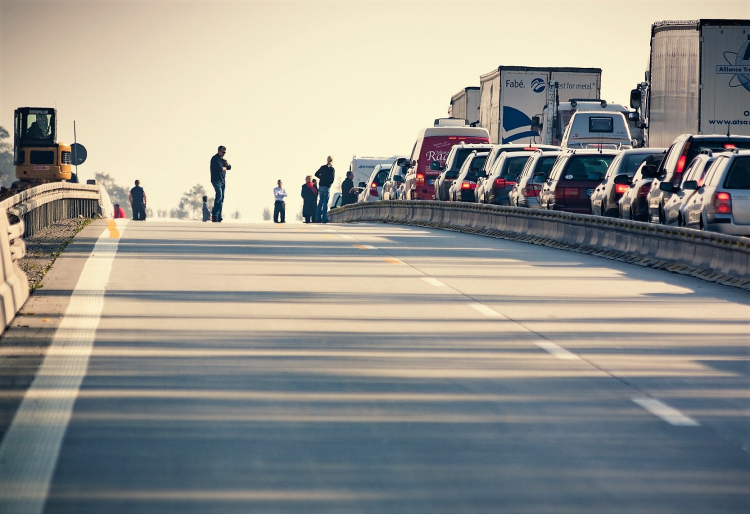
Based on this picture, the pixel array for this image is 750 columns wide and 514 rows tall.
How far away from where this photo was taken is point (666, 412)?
25.8ft

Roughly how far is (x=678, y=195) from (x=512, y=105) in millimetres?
24432

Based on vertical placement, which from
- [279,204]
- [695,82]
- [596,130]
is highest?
[695,82]

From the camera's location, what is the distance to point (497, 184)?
3159cm

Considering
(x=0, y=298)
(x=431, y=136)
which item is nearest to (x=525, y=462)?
(x=0, y=298)

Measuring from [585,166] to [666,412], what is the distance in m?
19.2

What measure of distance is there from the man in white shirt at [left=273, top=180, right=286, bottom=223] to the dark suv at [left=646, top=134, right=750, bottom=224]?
1098 inches

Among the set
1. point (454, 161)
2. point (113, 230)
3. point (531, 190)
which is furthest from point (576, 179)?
point (454, 161)

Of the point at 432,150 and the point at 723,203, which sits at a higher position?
the point at 432,150

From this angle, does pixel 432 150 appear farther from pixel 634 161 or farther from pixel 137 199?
pixel 137 199

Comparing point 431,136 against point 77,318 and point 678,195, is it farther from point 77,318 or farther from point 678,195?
point 77,318

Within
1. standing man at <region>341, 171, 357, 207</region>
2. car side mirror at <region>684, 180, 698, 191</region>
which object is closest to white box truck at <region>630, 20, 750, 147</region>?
car side mirror at <region>684, 180, 698, 191</region>

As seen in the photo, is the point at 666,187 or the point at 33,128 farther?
the point at 33,128

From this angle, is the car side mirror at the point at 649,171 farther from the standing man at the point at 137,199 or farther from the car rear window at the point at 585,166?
the standing man at the point at 137,199

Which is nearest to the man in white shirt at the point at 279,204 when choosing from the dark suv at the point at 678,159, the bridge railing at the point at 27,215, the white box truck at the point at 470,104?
the white box truck at the point at 470,104
